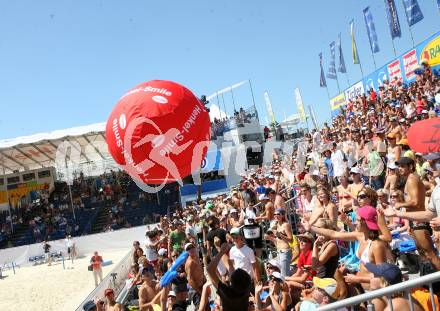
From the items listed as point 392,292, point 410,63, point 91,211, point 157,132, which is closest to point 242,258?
point 157,132

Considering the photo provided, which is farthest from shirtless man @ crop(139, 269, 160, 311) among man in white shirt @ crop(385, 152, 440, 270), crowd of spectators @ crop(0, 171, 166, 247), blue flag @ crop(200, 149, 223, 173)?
crowd of spectators @ crop(0, 171, 166, 247)

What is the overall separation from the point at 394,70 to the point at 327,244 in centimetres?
1758

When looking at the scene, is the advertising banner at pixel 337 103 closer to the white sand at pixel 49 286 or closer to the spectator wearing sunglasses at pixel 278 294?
the white sand at pixel 49 286

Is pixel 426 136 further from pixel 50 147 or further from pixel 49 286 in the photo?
pixel 50 147

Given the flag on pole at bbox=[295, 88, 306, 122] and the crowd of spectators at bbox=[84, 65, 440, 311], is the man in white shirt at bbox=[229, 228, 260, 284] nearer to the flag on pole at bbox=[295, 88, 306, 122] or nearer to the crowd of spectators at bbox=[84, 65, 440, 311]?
the crowd of spectators at bbox=[84, 65, 440, 311]

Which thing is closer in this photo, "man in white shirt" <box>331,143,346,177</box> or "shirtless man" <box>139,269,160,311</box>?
"shirtless man" <box>139,269,160,311</box>

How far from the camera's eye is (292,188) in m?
11.5

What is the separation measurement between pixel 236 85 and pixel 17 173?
17771 mm

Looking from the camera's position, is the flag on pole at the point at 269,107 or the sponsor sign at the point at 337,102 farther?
the flag on pole at the point at 269,107

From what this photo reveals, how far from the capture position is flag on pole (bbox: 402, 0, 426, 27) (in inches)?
781

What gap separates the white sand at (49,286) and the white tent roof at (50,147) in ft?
21.6

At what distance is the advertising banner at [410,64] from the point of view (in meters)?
18.9

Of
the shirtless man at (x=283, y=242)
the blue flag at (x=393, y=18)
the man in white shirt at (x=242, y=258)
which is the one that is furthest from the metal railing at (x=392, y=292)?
the blue flag at (x=393, y=18)

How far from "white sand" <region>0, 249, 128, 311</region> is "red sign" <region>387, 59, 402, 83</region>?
48.9ft
